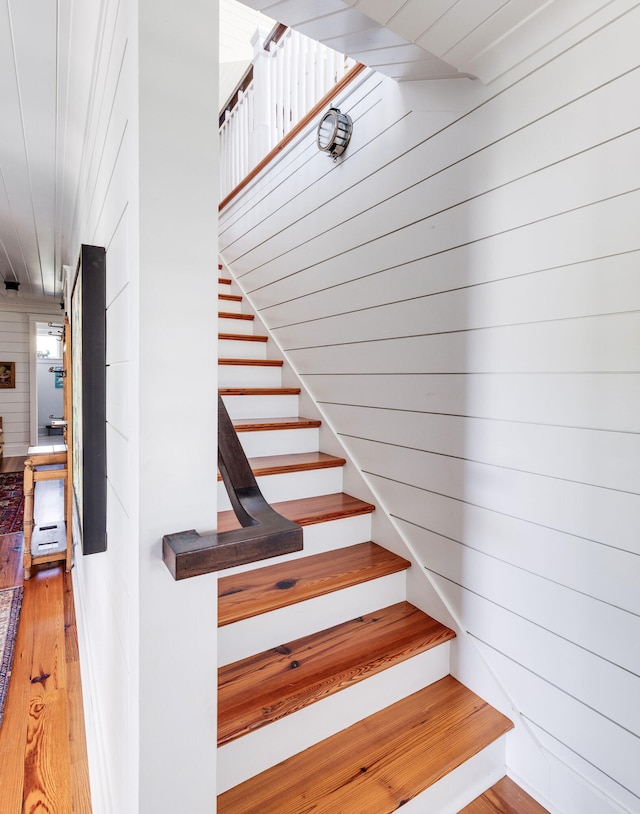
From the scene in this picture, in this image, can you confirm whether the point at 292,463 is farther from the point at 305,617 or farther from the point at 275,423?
the point at 305,617

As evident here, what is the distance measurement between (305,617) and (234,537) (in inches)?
34.1

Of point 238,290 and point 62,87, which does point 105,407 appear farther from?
point 238,290

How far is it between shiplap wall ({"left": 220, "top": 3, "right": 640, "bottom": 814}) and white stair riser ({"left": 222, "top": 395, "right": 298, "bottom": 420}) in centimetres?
63

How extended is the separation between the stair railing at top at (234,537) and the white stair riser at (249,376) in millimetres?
1524

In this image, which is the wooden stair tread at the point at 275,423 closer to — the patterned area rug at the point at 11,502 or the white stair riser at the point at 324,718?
the white stair riser at the point at 324,718

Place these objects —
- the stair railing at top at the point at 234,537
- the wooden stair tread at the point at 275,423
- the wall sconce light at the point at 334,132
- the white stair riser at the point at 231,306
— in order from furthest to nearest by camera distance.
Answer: the white stair riser at the point at 231,306
the wooden stair tread at the point at 275,423
the wall sconce light at the point at 334,132
the stair railing at top at the point at 234,537

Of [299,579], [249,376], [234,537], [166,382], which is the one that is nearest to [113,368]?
[166,382]

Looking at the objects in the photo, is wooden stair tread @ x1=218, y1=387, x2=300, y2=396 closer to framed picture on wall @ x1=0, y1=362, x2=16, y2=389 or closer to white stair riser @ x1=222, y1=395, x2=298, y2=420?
white stair riser @ x1=222, y1=395, x2=298, y2=420

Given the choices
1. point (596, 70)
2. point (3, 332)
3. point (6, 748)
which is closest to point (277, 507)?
point (6, 748)

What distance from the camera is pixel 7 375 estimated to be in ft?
19.0

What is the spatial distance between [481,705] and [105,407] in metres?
1.48

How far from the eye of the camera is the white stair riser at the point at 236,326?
2824mm

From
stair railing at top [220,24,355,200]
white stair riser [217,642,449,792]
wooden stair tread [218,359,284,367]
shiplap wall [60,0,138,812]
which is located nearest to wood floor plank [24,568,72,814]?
shiplap wall [60,0,138,812]

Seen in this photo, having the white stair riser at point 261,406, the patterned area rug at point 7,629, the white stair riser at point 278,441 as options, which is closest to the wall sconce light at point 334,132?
the white stair riser at point 261,406
